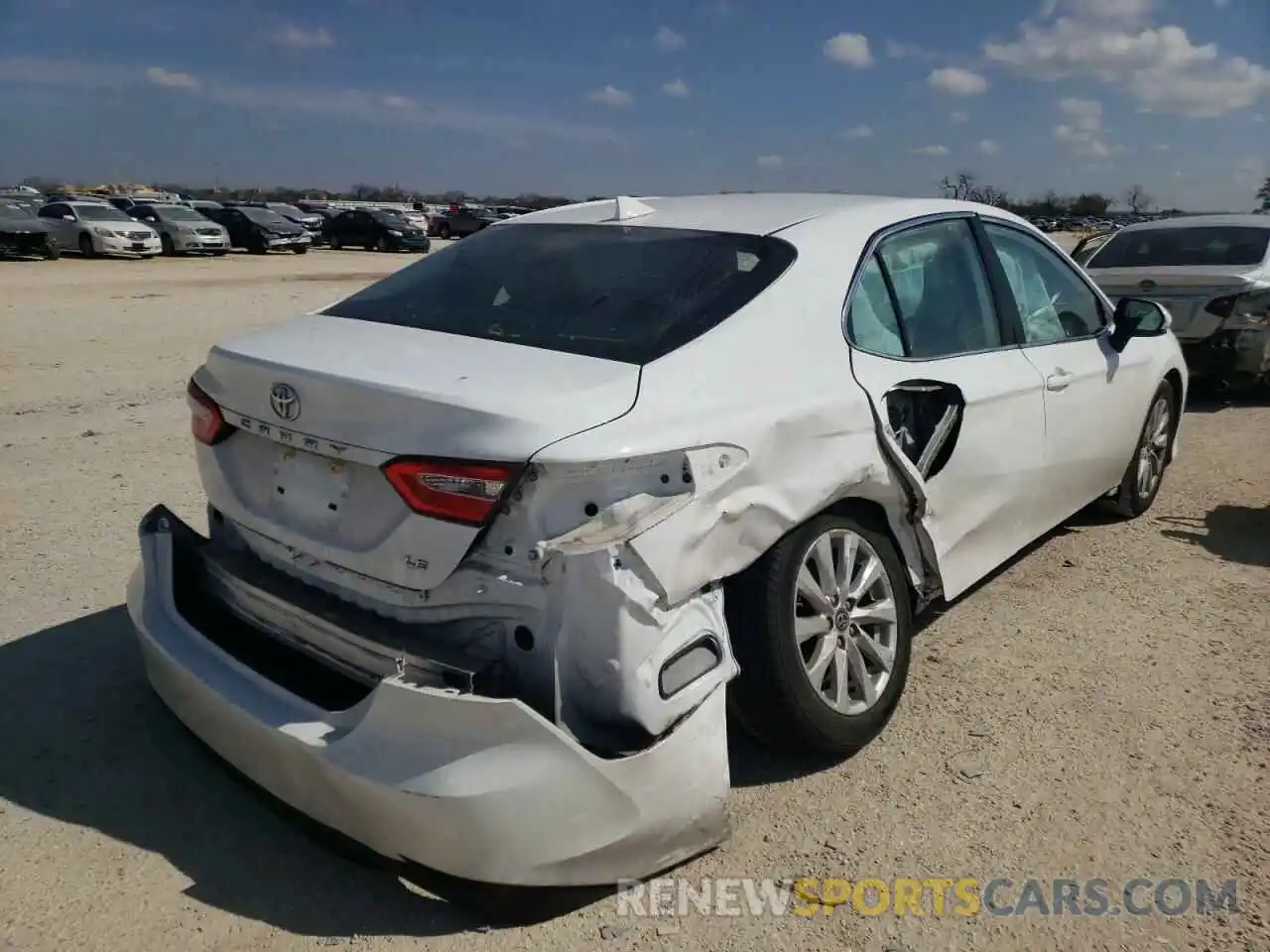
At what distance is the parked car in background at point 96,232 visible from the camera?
1049 inches

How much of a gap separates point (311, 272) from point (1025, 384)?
2216 centimetres

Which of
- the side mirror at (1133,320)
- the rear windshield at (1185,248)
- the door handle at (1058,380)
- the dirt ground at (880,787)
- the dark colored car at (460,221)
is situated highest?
the rear windshield at (1185,248)

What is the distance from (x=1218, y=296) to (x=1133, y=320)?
158 inches

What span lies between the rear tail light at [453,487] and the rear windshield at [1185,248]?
8320 millimetres

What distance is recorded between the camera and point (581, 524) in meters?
2.31

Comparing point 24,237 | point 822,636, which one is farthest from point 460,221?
point 822,636

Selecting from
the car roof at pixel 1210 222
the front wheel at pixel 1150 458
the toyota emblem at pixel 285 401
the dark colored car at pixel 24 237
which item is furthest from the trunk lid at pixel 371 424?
the dark colored car at pixel 24 237

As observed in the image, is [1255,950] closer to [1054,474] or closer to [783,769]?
[783,769]

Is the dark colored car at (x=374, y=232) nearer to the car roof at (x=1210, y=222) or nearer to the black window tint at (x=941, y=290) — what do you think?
the car roof at (x=1210, y=222)

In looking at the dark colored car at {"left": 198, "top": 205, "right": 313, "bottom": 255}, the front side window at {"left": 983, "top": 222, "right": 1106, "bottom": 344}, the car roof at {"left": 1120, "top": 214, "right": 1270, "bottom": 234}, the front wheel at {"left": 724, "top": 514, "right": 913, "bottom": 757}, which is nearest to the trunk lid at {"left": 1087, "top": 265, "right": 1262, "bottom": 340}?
the car roof at {"left": 1120, "top": 214, "right": 1270, "bottom": 234}

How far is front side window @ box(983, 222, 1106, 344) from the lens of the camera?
4.20 m

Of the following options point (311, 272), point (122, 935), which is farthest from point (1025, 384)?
point (311, 272)

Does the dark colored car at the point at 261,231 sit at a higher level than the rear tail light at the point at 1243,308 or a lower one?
lower

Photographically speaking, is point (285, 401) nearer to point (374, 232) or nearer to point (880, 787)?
point (880, 787)
